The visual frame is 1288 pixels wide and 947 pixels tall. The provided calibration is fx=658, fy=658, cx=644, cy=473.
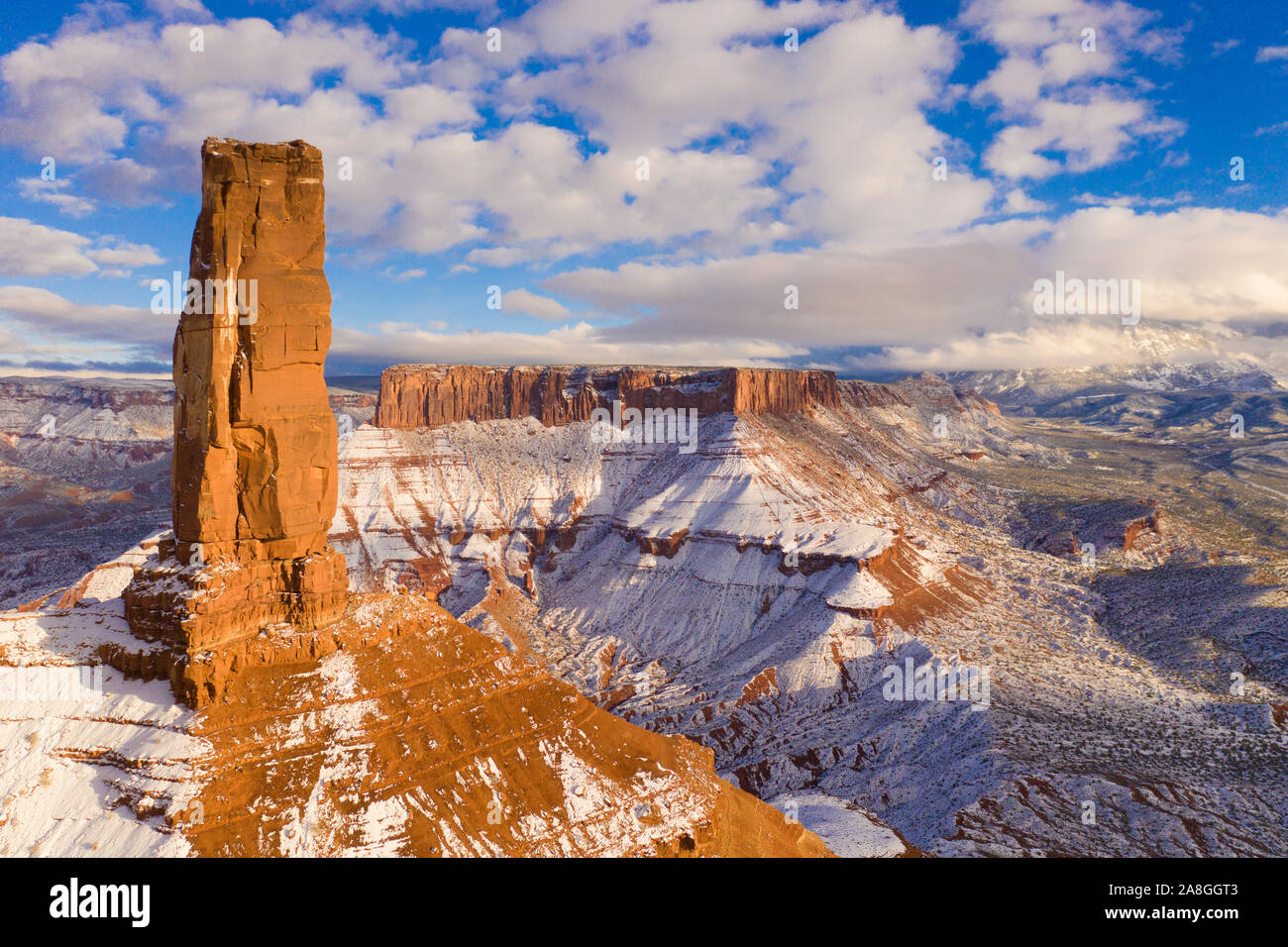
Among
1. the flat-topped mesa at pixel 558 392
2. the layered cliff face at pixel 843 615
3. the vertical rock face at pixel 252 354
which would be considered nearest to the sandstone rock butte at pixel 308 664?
the vertical rock face at pixel 252 354

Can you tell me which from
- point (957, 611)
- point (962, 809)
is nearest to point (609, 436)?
point (957, 611)

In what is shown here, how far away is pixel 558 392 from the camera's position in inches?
→ 5315

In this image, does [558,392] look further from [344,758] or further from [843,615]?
[344,758]

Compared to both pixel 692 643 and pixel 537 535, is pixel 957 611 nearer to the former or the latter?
pixel 692 643

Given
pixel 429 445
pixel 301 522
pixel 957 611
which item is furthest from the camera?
pixel 429 445

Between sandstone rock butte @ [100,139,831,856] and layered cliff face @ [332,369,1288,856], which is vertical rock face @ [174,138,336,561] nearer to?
sandstone rock butte @ [100,139,831,856]

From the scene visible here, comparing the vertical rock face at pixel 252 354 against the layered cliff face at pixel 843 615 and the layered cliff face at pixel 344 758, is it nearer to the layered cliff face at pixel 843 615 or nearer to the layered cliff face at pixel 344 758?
the layered cliff face at pixel 344 758

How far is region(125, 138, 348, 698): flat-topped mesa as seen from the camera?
28062 mm

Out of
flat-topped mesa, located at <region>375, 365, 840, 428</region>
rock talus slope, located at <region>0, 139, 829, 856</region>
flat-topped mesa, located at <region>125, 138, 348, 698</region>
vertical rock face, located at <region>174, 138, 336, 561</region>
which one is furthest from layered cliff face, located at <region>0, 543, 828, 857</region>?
flat-topped mesa, located at <region>375, 365, 840, 428</region>

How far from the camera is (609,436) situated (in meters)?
129

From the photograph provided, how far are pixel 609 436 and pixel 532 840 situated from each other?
346 feet

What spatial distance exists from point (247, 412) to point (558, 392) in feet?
351

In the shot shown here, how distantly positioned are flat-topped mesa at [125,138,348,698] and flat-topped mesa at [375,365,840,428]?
324 ft
